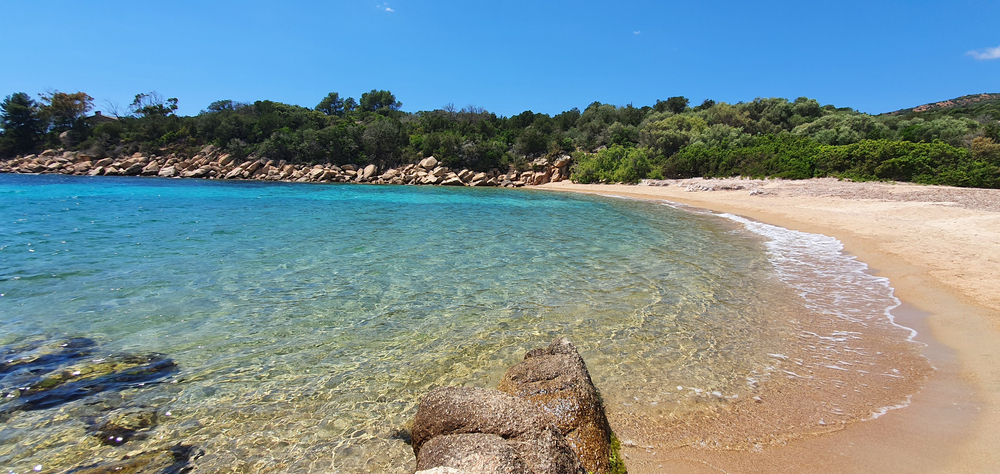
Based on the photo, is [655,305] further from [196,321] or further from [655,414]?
[196,321]

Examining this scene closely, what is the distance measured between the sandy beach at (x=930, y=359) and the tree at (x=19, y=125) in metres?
88.7

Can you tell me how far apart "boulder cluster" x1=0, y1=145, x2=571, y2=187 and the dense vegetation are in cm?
179

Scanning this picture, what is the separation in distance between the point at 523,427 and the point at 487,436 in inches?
9.5

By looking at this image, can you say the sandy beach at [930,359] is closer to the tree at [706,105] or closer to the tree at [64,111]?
the tree at [706,105]

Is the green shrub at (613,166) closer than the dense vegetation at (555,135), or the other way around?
the dense vegetation at (555,135)

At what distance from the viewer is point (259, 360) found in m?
4.28

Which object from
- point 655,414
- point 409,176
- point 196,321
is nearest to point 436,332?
point 655,414

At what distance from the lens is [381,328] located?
521cm

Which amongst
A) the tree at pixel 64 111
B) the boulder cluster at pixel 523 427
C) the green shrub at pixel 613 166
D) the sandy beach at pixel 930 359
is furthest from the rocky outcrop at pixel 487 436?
the tree at pixel 64 111

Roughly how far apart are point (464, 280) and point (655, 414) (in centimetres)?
451

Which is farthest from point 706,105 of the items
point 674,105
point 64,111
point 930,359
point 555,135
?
point 64,111

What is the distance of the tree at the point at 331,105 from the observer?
82.6 metres

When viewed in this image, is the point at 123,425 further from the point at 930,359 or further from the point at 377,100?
the point at 377,100

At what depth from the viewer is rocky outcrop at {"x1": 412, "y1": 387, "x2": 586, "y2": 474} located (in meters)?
2.00
